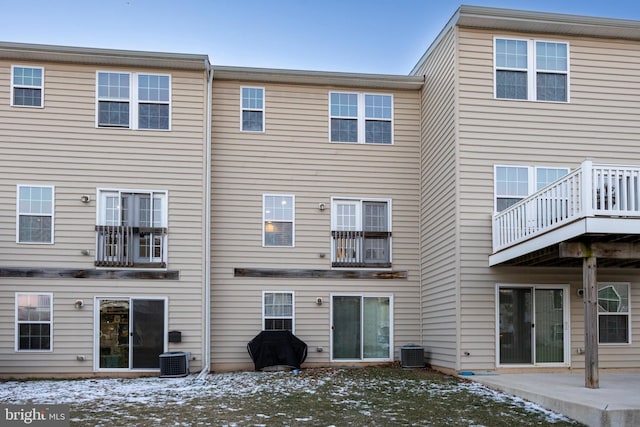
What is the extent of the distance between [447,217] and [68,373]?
7800mm

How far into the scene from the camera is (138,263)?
12.2m

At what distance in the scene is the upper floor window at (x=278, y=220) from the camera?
13.2 meters

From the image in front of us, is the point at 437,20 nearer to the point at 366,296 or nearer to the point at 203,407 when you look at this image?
the point at 366,296

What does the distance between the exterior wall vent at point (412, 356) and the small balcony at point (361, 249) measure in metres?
1.84

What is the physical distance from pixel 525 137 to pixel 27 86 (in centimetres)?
974

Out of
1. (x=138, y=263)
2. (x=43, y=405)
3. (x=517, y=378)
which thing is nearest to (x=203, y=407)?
(x=43, y=405)

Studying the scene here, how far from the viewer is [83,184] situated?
12.3 meters

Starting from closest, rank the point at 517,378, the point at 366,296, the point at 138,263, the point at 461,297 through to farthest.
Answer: the point at 517,378
the point at 461,297
the point at 138,263
the point at 366,296

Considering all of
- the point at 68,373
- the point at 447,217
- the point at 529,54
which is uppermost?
the point at 529,54

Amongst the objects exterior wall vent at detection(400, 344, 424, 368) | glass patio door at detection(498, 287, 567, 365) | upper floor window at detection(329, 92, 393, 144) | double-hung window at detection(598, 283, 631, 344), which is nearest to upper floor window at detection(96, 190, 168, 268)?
upper floor window at detection(329, 92, 393, 144)

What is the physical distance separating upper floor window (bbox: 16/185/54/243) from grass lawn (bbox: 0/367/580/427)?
2.75 m

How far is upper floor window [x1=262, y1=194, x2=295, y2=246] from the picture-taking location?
43.2 feet

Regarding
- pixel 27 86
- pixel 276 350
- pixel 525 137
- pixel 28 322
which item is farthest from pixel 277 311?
pixel 27 86

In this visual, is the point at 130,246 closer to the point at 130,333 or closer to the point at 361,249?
the point at 130,333
